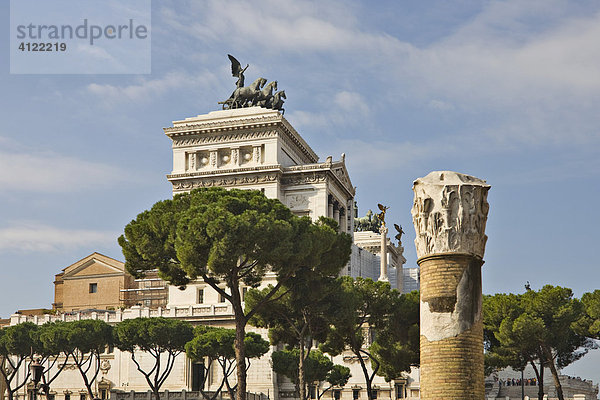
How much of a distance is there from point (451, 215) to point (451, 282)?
1.62m

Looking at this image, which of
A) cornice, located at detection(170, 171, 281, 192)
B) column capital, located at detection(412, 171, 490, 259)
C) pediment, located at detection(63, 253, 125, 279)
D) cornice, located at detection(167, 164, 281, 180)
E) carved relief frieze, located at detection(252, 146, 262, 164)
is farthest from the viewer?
pediment, located at detection(63, 253, 125, 279)

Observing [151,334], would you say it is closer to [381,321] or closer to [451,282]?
[381,321]

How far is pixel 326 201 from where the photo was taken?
250 feet


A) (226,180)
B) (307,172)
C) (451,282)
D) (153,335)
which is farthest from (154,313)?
(451,282)

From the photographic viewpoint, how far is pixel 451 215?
19.6 meters

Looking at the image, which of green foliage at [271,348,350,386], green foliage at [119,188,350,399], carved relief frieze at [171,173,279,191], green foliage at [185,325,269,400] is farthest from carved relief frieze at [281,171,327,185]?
green foliage at [119,188,350,399]

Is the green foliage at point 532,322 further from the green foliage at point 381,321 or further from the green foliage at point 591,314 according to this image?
the green foliage at point 381,321

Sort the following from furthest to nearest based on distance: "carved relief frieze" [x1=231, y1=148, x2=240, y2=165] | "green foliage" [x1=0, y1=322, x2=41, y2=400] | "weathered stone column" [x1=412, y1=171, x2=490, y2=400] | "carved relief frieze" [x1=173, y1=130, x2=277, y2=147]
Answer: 1. "carved relief frieze" [x1=231, y1=148, x2=240, y2=165]
2. "carved relief frieze" [x1=173, y1=130, x2=277, y2=147]
3. "green foliage" [x1=0, y1=322, x2=41, y2=400]
4. "weathered stone column" [x1=412, y1=171, x2=490, y2=400]

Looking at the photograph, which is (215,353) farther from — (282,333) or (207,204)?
(207,204)

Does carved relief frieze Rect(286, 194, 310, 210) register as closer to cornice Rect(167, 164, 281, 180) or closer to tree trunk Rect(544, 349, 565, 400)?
cornice Rect(167, 164, 281, 180)

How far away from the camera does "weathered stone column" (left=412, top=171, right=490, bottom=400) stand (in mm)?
18781

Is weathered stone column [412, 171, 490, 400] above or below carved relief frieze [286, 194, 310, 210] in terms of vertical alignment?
below

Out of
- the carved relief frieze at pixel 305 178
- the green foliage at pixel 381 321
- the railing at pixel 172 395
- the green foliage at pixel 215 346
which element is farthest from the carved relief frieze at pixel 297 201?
the green foliage at pixel 381 321

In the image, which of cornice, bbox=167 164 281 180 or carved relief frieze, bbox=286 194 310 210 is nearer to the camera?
cornice, bbox=167 164 281 180
